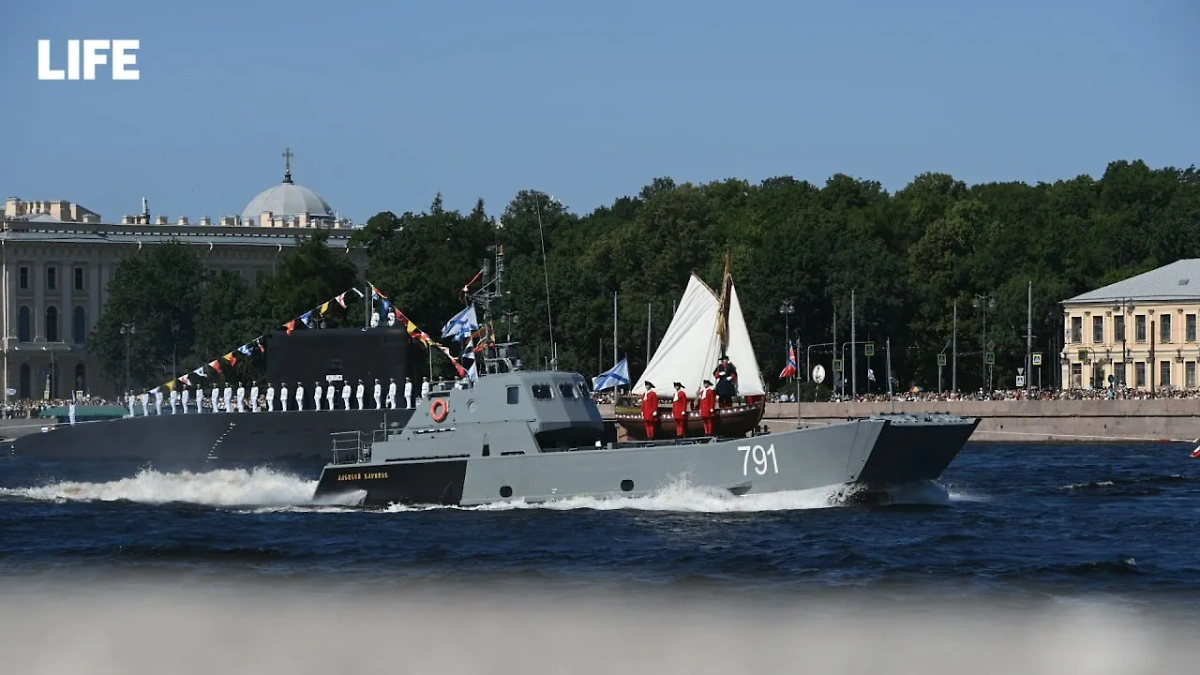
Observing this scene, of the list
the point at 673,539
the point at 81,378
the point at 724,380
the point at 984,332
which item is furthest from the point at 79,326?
the point at 673,539

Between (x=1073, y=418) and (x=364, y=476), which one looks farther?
(x=1073, y=418)

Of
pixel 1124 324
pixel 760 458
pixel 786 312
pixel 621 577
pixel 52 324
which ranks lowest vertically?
pixel 621 577

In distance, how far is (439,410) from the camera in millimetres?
49531

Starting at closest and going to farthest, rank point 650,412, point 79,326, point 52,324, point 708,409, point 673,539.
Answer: point 673,539, point 708,409, point 650,412, point 52,324, point 79,326

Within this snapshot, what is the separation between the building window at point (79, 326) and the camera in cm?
16925

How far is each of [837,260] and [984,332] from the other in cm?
1034

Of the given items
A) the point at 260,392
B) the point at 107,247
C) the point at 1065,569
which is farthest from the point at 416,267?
the point at 1065,569

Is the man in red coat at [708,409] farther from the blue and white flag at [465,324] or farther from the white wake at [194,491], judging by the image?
the white wake at [194,491]

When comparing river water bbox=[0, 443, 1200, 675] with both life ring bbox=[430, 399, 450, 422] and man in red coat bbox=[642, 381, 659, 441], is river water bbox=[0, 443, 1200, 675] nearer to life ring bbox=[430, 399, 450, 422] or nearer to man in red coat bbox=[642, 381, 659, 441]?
life ring bbox=[430, 399, 450, 422]

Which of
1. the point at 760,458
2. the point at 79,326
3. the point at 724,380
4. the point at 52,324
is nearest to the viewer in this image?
the point at 760,458

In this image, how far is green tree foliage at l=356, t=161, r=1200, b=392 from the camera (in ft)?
398

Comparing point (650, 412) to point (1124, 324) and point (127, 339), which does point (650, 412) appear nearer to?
point (1124, 324)

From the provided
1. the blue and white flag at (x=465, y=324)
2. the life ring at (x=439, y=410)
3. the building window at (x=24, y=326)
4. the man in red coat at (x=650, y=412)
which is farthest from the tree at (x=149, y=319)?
the life ring at (x=439, y=410)

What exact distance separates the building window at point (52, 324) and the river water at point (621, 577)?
372 feet
